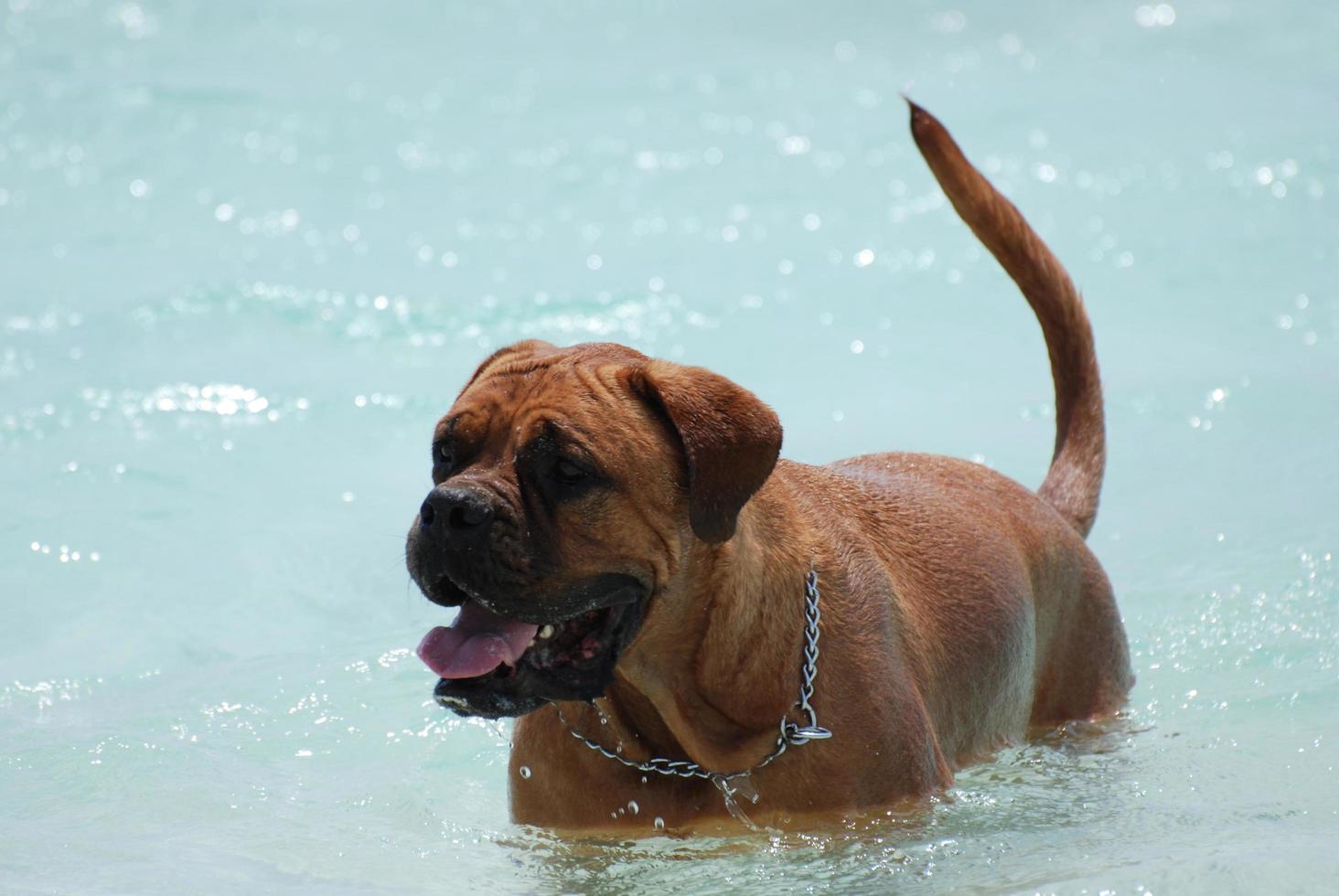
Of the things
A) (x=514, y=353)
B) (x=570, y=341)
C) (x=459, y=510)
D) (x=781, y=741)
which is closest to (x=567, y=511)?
(x=459, y=510)

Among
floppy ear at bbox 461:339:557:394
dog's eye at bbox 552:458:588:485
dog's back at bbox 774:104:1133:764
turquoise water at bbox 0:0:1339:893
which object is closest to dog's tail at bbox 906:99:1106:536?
dog's back at bbox 774:104:1133:764

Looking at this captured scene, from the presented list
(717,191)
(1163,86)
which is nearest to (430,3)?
(717,191)

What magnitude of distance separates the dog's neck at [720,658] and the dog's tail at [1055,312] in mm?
1519

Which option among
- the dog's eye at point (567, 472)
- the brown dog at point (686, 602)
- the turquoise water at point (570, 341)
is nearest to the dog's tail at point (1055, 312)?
the turquoise water at point (570, 341)

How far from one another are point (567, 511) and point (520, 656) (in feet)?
1.08

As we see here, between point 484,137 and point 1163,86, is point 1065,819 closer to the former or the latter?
point 484,137

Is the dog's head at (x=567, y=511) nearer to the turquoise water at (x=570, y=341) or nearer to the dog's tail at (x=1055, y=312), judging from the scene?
the turquoise water at (x=570, y=341)

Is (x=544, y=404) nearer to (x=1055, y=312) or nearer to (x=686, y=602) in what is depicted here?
(x=686, y=602)

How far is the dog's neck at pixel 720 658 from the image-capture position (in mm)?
3750

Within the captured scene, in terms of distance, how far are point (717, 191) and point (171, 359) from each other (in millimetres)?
4651

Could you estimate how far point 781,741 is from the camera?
12.7 ft

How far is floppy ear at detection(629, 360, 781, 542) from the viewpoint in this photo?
11.7 ft

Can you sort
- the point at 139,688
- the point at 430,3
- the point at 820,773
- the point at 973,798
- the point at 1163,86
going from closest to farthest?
the point at 820,773, the point at 973,798, the point at 139,688, the point at 1163,86, the point at 430,3

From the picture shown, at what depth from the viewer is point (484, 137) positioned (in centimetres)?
1365
